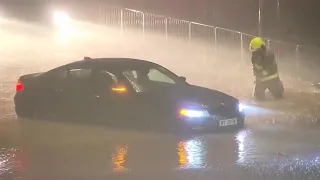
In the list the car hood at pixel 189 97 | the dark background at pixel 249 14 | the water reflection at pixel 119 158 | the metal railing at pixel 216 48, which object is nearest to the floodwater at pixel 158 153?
the water reflection at pixel 119 158

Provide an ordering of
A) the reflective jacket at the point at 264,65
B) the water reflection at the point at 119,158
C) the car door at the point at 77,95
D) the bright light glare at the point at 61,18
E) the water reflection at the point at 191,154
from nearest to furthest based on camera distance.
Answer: the water reflection at the point at 119,158 < the water reflection at the point at 191,154 < the car door at the point at 77,95 < the reflective jacket at the point at 264,65 < the bright light glare at the point at 61,18

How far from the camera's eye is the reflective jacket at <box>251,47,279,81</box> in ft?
46.1

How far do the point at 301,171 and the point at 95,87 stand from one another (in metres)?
4.65

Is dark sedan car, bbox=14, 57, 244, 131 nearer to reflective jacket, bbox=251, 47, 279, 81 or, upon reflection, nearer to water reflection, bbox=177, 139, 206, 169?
water reflection, bbox=177, 139, 206, 169

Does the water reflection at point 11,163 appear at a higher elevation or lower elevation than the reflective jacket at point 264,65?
lower

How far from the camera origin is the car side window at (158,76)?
10.7m

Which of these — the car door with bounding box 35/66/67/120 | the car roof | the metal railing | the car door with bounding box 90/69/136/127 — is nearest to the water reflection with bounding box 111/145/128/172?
the car door with bounding box 90/69/136/127

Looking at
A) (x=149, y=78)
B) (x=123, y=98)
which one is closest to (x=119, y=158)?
(x=123, y=98)

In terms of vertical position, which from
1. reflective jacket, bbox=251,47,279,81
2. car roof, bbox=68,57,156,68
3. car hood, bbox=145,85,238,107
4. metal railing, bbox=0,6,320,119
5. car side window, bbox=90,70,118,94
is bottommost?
car hood, bbox=145,85,238,107

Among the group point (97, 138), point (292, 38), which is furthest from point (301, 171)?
point (292, 38)

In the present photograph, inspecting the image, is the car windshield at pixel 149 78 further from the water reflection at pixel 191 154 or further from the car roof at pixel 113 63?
the water reflection at pixel 191 154

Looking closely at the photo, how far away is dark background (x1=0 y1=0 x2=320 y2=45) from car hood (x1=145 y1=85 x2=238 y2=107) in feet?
39.9

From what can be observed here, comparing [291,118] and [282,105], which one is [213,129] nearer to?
[291,118]

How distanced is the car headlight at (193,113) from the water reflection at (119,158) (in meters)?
1.28
